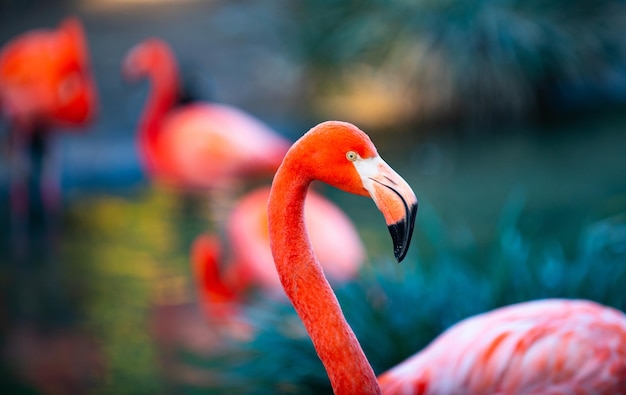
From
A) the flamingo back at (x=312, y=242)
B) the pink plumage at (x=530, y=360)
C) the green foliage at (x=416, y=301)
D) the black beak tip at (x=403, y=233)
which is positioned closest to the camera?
the black beak tip at (x=403, y=233)

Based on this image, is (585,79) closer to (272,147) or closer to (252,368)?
(272,147)

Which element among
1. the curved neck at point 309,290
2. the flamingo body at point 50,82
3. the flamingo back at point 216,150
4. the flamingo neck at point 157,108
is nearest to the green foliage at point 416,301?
the curved neck at point 309,290

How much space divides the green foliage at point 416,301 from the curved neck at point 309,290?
0.96 m

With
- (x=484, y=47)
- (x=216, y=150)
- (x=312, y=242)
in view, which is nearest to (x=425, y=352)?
(x=312, y=242)

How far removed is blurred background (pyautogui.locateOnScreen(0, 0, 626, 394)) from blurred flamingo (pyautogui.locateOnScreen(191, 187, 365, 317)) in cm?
13

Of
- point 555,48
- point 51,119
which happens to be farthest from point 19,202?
point 555,48

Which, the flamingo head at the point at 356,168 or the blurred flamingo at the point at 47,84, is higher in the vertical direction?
the blurred flamingo at the point at 47,84

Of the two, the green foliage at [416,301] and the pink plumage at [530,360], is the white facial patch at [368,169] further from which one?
the green foliage at [416,301]

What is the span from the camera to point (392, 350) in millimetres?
2471

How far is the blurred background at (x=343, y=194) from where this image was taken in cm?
267

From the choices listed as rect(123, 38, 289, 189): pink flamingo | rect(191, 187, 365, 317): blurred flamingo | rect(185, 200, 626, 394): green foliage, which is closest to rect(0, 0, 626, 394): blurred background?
rect(185, 200, 626, 394): green foliage

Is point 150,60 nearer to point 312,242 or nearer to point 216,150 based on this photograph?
point 216,150

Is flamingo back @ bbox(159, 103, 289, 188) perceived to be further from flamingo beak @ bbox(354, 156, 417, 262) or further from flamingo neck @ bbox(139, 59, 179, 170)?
flamingo beak @ bbox(354, 156, 417, 262)

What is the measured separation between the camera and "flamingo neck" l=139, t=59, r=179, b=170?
461cm
